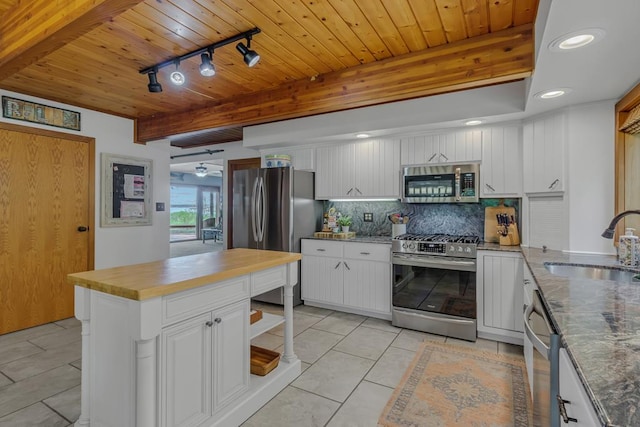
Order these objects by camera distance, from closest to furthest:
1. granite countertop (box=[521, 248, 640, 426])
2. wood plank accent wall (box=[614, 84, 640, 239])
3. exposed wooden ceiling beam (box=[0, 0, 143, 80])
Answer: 1. granite countertop (box=[521, 248, 640, 426])
2. exposed wooden ceiling beam (box=[0, 0, 143, 80])
3. wood plank accent wall (box=[614, 84, 640, 239])

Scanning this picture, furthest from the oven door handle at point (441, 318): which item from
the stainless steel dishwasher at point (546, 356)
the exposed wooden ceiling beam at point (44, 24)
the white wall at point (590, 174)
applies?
the exposed wooden ceiling beam at point (44, 24)

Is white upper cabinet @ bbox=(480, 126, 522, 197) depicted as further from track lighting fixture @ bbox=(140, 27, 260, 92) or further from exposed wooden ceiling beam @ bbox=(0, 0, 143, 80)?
exposed wooden ceiling beam @ bbox=(0, 0, 143, 80)

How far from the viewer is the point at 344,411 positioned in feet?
6.56

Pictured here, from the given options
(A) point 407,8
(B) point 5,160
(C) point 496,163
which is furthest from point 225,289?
(B) point 5,160

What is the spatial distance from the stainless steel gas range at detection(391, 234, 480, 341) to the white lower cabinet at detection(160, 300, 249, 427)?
1.86m

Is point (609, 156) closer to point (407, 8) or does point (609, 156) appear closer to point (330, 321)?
point (407, 8)

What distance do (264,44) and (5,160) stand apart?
2995 mm

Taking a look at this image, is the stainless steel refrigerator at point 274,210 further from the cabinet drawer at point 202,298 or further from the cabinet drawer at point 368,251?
the cabinet drawer at point 202,298

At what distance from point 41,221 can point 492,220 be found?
4871 mm

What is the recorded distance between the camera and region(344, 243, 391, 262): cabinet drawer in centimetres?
346

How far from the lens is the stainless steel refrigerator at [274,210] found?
3.90 meters

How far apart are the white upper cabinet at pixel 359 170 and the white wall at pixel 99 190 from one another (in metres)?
2.39

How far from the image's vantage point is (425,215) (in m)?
3.77

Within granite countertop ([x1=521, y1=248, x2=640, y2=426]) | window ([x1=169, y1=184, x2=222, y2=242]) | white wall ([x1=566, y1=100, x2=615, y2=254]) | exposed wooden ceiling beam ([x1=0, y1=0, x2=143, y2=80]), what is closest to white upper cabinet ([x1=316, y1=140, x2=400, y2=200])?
white wall ([x1=566, y1=100, x2=615, y2=254])
